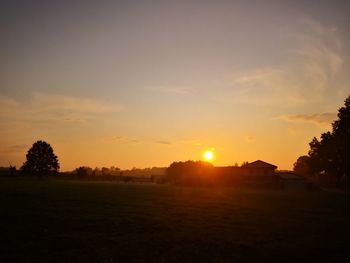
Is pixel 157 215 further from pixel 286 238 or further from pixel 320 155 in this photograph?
pixel 320 155

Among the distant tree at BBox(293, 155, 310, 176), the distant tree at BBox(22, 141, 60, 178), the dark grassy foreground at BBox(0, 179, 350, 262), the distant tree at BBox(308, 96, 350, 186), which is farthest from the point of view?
the distant tree at BBox(293, 155, 310, 176)

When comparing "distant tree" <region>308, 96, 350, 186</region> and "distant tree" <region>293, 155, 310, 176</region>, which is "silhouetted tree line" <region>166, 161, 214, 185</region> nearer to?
"distant tree" <region>308, 96, 350, 186</region>

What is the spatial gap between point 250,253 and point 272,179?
75690 mm

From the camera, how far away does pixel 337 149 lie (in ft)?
237

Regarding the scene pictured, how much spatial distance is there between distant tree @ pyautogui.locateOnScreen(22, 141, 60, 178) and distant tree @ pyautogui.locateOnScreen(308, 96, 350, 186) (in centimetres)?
8330

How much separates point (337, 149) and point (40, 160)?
9120cm

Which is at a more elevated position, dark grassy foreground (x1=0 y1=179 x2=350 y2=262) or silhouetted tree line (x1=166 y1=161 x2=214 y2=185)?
silhouetted tree line (x1=166 y1=161 x2=214 y2=185)

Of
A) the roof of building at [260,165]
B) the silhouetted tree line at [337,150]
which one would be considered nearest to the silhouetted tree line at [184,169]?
the roof of building at [260,165]

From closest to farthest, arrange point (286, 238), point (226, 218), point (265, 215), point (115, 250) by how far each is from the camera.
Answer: point (115, 250) → point (286, 238) → point (226, 218) → point (265, 215)

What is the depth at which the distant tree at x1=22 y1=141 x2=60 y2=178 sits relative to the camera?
115375 mm

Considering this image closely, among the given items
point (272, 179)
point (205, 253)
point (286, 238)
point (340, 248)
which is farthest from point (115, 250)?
point (272, 179)

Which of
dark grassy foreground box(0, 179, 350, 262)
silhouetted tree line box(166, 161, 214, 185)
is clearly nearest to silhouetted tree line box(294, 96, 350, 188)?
silhouetted tree line box(166, 161, 214, 185)

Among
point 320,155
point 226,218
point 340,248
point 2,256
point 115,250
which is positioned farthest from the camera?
point 320,155

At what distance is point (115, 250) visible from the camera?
1330 cm
